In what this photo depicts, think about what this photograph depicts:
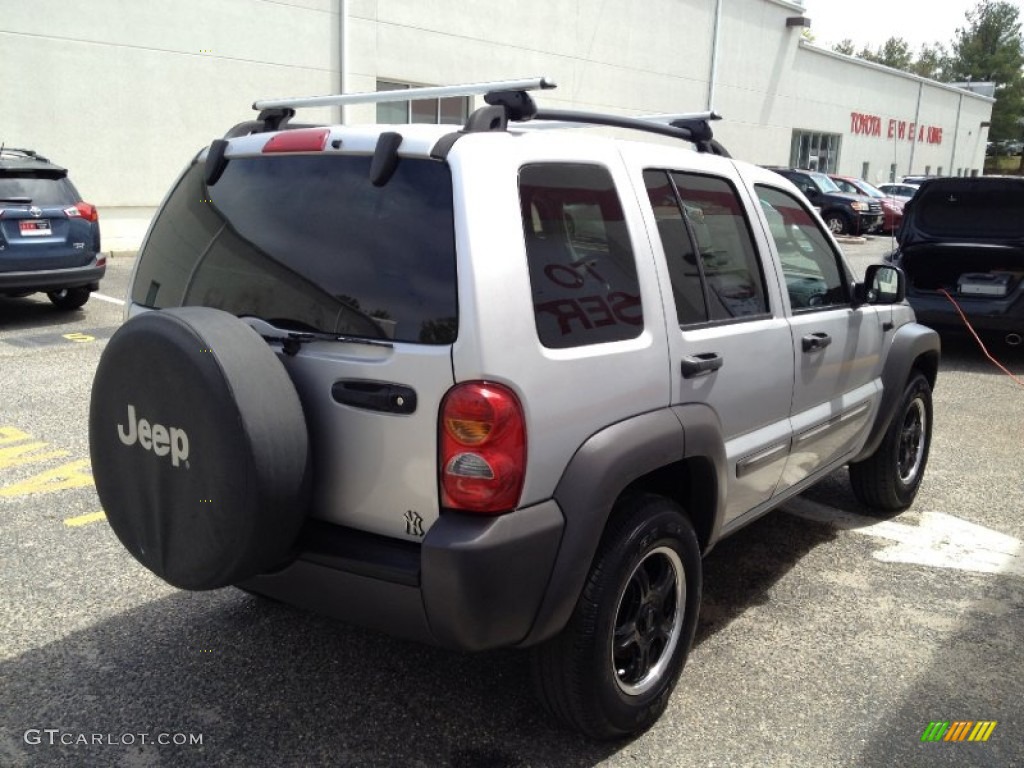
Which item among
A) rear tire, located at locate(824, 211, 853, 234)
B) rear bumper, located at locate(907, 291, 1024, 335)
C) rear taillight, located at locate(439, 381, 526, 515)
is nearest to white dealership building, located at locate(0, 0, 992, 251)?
rear tire, located at locate(824, 211, 853, 234)

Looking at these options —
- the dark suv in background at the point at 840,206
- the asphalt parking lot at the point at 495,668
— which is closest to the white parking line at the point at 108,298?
the asphalt parking lot at the point at 495,668

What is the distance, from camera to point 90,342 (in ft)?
29.0

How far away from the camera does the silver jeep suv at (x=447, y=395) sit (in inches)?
94.1

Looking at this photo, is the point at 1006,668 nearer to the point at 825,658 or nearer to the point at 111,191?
the point at 825,658

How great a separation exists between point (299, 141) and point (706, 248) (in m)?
1.45

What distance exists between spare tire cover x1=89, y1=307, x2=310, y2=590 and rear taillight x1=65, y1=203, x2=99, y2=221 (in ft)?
25.8

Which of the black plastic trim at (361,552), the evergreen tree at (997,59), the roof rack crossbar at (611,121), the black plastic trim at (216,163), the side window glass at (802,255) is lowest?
the black plastic trim at (361,552)

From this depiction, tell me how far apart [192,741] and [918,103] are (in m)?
51.6

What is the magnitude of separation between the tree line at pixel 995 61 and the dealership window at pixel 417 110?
60079 mm

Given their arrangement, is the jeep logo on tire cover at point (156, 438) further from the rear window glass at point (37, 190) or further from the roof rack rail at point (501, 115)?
the rear window glass at point (37, 190)

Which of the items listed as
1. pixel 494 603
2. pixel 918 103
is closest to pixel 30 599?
pixel 494 603

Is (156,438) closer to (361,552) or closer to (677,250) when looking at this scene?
(361,552)

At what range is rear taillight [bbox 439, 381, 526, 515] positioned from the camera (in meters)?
2.35

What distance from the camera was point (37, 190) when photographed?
9.35 m
